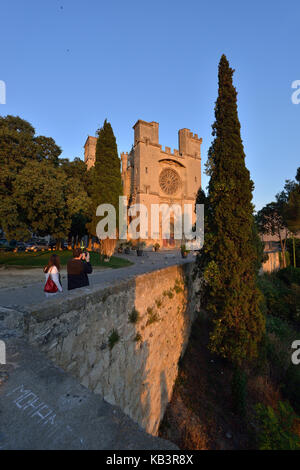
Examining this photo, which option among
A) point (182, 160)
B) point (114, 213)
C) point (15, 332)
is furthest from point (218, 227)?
Answer: point (182, 160)

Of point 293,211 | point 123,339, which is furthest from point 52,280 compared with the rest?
point 293,211

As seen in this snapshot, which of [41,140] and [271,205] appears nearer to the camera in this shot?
[41,140]

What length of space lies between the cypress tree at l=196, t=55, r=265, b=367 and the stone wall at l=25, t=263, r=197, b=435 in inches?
64.6

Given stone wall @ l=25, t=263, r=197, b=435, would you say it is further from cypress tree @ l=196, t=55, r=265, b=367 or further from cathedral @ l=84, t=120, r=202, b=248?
cathedral @ l=84, t=120, r=202, b=248

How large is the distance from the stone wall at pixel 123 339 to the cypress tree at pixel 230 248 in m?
1.64

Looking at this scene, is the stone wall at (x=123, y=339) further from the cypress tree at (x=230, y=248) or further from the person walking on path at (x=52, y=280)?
the cypress tree at (x=230, y=248)

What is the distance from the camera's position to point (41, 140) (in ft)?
46.4

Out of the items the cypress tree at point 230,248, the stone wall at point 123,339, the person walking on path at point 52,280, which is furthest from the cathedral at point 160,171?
the person walking on path at point 52,280

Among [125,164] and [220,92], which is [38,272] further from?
[125,164]

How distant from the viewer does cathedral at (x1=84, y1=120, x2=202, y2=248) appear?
2966 cm

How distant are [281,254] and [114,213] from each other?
23.2m

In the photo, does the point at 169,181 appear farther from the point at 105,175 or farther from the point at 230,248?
the point at 230,248

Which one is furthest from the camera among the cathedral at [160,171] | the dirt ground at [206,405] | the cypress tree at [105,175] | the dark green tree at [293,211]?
the cathedral at [160,171]

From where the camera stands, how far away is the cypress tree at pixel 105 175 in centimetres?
1587
